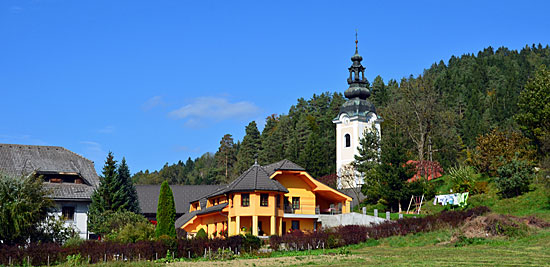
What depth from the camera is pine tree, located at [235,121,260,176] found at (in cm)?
9925

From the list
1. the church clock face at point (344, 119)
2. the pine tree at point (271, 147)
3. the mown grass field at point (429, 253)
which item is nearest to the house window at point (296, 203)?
the mown grass field at point (429, 253)

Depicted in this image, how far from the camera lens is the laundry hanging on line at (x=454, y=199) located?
43812mm

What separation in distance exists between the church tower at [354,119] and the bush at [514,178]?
3063 centimetres

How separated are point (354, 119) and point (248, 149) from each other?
107 feet

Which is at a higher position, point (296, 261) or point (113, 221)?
point (113, 221)

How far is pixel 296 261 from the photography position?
27000 mm

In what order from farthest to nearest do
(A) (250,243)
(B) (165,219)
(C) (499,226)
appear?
(B) (165,219) < (A) (250,243) < (C) (499,226)

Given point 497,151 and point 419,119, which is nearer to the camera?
point 497,151

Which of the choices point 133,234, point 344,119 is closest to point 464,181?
point 133,234

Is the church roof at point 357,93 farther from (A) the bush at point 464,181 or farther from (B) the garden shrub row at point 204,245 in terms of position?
(B) the garden shrub row at point 204,245

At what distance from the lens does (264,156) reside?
99938mm

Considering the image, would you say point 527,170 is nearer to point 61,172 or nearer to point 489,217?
point 489,217

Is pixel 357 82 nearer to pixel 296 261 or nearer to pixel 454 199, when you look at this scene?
pixel 454 199

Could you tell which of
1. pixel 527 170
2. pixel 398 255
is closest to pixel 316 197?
pixel 527 170
